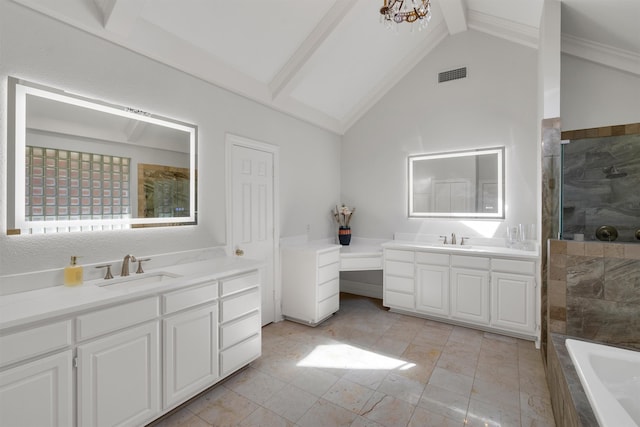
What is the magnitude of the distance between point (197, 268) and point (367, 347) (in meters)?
1.81

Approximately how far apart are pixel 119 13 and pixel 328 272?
3030 mm

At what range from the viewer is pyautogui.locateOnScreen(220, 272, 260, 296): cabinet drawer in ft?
7.70

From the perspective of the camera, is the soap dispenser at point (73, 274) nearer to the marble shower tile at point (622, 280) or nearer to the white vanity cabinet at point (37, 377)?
the white vanity cabinet at point (37, 377)

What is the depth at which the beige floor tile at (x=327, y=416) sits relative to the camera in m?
1.98

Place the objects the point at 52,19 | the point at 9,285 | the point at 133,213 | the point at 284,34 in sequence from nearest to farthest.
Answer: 1. the point at 9,285
2. the point at 52,19
3. the point at 133,213
4. the point at 284,34

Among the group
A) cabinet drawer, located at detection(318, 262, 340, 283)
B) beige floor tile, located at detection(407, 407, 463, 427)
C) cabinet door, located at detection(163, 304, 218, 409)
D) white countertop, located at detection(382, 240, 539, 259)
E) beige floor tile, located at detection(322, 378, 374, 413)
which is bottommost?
beige floor tile, located at detection(407, 407, 463, 427)

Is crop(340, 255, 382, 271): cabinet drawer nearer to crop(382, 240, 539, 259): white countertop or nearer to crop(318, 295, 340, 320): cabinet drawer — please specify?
crop(382, 240, 539, 259): white countertop

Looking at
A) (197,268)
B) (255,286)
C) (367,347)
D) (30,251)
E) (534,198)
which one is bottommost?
(367,347)

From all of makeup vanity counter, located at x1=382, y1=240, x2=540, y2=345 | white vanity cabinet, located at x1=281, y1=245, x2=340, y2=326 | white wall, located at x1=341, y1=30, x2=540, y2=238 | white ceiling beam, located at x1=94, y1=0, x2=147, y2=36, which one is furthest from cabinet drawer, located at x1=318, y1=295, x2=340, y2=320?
white ceiling beam, located at x1=94, y1=0, x2=147, y2=36

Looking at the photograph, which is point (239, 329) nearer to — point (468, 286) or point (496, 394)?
point (496, 394)

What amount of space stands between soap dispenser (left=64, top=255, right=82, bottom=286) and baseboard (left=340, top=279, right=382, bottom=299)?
11.9 ft

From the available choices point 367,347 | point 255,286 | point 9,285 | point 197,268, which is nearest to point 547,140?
point 367,347

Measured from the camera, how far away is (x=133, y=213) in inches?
91.4

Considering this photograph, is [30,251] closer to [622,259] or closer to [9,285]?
[9,285]
